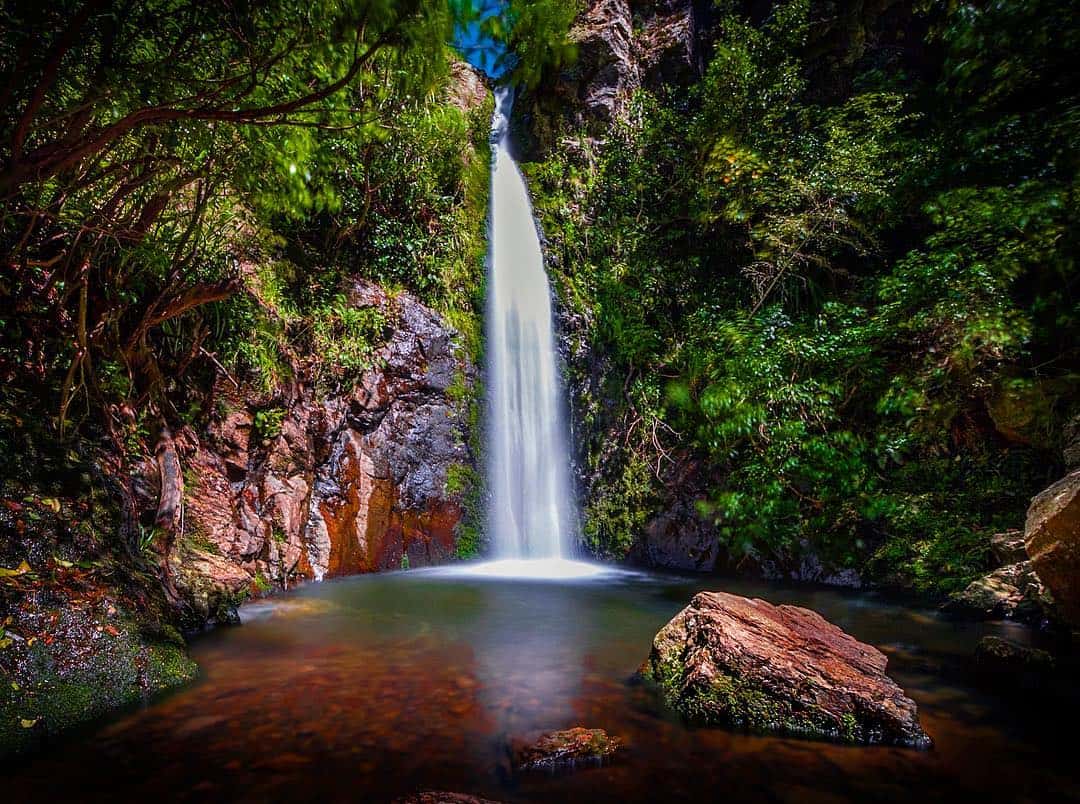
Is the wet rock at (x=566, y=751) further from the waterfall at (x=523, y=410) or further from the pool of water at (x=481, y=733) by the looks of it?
the waterfall at (x=523, y=410)

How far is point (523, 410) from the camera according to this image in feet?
33.7

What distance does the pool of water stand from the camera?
2.51 m

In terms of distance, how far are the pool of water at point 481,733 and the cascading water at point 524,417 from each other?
14.7ft

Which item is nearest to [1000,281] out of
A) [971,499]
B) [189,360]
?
[971,499]

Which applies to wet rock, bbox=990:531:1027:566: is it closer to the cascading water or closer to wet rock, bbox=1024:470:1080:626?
wet rock, bbox=1024:470:1080:626

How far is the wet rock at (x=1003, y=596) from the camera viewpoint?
518cm

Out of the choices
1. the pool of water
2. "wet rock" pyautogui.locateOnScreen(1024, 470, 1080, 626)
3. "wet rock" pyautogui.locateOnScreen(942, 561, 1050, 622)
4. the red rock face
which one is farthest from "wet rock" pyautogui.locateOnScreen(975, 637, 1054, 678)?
the red rock face

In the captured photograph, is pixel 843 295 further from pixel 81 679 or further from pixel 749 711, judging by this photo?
pixel 81 679

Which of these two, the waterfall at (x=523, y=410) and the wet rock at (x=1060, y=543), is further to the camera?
the waterfall at (x=523, y=410)

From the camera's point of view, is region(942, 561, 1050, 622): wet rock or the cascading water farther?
the cascading water

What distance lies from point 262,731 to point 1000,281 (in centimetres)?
812

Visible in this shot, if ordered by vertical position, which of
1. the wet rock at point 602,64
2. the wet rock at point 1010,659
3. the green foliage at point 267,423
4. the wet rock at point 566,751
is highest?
the wet rock at point 602,64

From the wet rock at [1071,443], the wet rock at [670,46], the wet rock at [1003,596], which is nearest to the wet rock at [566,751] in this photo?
the wet rock at [1003,596]

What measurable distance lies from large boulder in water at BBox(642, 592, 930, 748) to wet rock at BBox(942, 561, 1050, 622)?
260 centimetres
